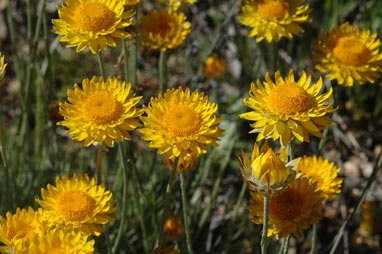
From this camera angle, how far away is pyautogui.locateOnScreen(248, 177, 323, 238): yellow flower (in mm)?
2156

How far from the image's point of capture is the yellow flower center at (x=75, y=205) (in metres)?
2.04

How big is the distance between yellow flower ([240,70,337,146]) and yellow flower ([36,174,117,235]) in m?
0.68

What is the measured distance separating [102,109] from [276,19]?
1169 millimetres

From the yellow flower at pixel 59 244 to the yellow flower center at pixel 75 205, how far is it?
24cm

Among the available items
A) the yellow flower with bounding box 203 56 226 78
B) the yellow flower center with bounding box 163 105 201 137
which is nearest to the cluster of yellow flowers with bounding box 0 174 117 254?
the yellow flower center with bounding box 163 105 201 137

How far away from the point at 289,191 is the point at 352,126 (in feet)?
7.21

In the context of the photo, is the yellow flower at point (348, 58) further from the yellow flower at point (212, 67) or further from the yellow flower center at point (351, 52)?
the yellow flower at point (212, 67)

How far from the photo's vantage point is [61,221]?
2.05 meters

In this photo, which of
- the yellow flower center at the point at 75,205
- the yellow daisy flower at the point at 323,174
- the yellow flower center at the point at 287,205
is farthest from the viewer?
the yellow daisy flower at the point at 323,174

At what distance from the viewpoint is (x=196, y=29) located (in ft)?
14.9

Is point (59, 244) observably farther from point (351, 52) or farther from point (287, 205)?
point (351, 52)

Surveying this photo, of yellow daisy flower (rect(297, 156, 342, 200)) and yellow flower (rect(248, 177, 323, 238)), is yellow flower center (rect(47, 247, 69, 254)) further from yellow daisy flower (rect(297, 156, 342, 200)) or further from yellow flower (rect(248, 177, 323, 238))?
yellow daisy flower (rect(297, 156, 342, 200))

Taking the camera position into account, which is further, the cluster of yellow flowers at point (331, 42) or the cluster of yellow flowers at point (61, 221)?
the cluster of yellow flowers at point (331, 42)

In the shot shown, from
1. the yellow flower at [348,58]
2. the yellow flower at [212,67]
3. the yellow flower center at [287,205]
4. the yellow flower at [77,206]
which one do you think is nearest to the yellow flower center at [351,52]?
the yellow flower at [348,58]
